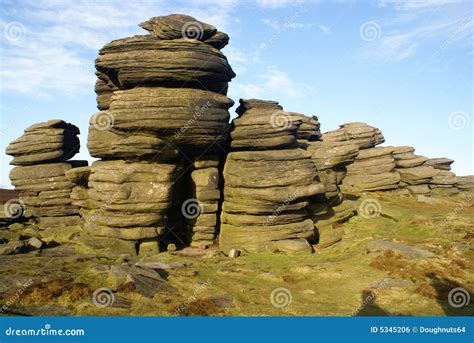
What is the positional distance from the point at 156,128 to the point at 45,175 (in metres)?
17.0

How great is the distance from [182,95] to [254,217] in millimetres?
12618

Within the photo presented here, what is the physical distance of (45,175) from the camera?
37.6 metres

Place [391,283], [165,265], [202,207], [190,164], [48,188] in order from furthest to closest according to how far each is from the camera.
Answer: [48,188] < [190,164] < [202,207] < [165,265] < [391,283]

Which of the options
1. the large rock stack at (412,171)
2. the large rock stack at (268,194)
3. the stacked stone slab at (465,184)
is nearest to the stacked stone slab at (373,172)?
the large rock stack at (412,171)

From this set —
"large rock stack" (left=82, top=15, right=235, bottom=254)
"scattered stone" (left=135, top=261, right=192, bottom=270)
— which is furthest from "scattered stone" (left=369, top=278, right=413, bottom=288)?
"large rock stack" (left=82, top=15, right=235, bottom=254)

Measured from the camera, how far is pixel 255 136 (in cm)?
3309

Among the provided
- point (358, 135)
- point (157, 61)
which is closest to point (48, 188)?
point (157, 61)

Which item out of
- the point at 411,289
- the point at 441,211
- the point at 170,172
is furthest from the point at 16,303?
the point at 441,211

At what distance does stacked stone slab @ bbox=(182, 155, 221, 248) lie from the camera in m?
32.4

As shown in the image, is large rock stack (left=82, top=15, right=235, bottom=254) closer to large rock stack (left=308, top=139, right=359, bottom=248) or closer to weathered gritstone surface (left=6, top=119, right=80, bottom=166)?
weathered gritstone surface (left=6, top=119, right=80, bottom=166)

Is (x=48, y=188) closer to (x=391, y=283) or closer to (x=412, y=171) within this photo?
(x=391, y=283)

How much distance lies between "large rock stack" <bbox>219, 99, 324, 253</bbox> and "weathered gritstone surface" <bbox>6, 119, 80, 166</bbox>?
1968 cm

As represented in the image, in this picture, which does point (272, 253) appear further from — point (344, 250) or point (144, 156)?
point (144, 156)

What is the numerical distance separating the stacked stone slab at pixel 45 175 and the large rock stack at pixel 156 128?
7.66 meters
